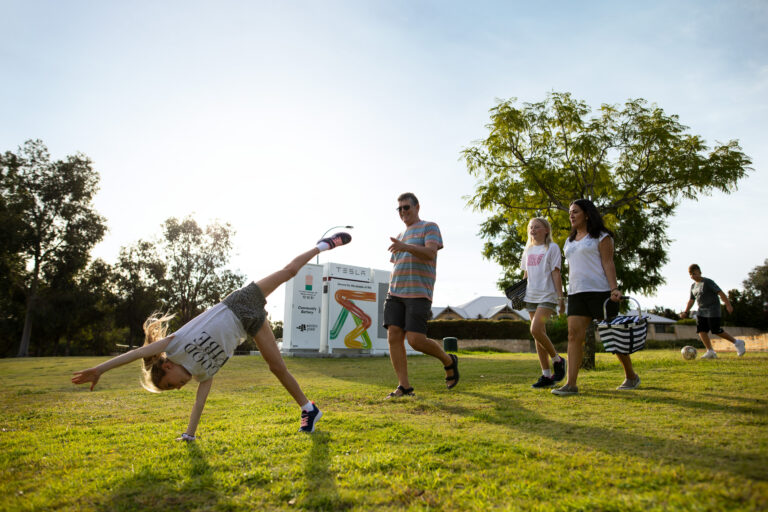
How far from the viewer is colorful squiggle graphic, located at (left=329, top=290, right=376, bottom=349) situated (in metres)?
18.3

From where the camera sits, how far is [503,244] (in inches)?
1109

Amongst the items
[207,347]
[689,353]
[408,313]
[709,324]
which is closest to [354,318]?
[689,353]

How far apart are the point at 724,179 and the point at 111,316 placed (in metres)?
43.8

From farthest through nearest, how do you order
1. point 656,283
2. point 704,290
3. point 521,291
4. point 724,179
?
point 656,283, point 704,290, point 724,179, point 521,291

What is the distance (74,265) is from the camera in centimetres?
3177

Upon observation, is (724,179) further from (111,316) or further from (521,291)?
(111,316)

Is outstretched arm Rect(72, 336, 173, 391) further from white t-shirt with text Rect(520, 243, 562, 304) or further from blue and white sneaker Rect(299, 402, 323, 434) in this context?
white t-shirt with text Rect(520, 243, 562, 304)

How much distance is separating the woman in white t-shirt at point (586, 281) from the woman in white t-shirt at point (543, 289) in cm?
43

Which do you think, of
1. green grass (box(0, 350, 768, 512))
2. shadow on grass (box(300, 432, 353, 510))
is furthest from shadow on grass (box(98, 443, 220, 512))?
shadow on grass (box(300, 432, 353, 510))

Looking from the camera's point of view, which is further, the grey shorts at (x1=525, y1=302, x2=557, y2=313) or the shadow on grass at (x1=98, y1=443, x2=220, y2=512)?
the grey shorts at (x1=525, y1=302, x2=557, y2=313)

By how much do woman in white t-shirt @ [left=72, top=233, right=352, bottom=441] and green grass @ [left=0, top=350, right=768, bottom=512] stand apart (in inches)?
13.2

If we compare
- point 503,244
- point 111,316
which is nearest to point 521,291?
point 503,244

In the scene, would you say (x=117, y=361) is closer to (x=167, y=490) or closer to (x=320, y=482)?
(x=167, y=490)

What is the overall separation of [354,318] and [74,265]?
2424 centimetres
